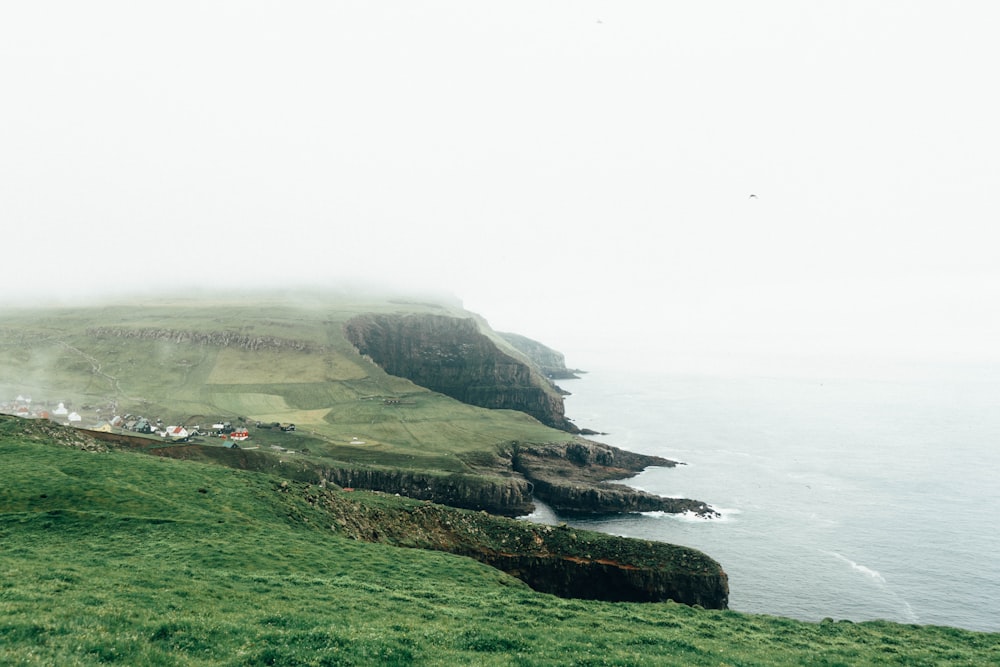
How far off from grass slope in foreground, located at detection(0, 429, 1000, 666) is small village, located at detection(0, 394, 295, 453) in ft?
311

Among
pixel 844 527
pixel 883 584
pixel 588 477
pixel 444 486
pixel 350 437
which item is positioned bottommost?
pixel 588 477

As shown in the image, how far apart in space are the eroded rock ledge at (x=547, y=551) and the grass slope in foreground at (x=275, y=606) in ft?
26.8

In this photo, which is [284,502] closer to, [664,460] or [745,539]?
[745,539]

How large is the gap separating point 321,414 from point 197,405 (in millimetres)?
41280

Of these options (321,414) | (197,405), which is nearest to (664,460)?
(321,414)

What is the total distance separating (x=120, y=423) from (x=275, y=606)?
150m

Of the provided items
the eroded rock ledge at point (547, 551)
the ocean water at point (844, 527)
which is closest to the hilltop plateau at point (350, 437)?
the ocean water at point (844, 527)

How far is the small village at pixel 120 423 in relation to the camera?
5148 inches

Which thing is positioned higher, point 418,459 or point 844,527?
point 844,527

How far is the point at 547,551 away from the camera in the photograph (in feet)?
194

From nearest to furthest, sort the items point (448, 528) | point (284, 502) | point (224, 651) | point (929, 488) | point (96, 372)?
1. point (224, 651)
2. point (284, 502)
3. point (448, 528)
4. point (929, 488)
5. point (96, 372)

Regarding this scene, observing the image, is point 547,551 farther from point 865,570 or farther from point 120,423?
point 120,423

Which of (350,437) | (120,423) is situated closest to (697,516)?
(350,437)

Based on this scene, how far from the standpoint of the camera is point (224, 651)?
55.4 feet
